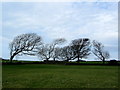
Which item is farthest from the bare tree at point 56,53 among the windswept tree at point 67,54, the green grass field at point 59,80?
the green grass field at point 59,80

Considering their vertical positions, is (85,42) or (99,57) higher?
(85,42)

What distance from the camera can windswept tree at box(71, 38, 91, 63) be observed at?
51.6 metres

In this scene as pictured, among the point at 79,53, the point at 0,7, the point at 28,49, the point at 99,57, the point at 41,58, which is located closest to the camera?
the point at 0,7

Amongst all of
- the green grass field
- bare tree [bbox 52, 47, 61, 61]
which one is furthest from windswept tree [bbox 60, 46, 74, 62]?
the green grass field

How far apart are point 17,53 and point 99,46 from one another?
30109 millimetres

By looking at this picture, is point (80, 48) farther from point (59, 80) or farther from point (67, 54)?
point (59, 80)

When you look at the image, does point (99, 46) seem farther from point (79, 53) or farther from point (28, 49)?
point (28, 49)

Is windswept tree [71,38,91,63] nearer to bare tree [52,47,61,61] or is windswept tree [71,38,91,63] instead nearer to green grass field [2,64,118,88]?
bare tree [52,47,61,61]

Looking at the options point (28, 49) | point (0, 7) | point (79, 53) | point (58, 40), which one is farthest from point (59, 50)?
point (0, 7)

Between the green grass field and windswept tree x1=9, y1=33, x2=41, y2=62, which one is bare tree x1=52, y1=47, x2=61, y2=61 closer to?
windswept tree x1=9, y1=33, x2=41, y2=62

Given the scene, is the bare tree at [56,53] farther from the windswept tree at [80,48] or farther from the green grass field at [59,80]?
the green grass field at [59,80]

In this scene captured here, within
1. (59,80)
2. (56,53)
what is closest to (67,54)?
(56,53)

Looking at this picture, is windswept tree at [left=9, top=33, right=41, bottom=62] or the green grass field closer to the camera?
the green grass field

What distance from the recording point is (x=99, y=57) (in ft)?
181
